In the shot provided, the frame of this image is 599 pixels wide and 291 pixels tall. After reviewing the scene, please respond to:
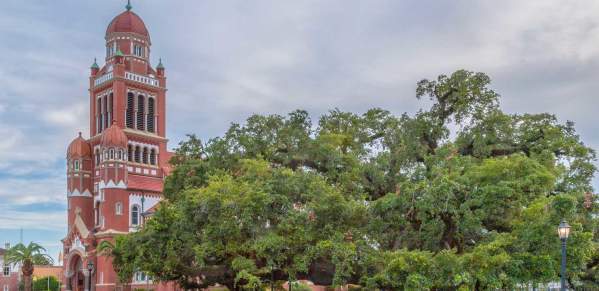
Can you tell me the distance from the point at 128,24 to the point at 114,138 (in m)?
12.3

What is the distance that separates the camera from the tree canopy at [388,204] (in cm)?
2173

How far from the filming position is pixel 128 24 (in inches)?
2498

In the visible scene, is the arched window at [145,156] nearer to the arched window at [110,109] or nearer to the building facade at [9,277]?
the arched window at [110,109]

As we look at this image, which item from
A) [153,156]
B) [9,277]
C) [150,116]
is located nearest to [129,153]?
[153,156]

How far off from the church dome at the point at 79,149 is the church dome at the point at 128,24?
10403mm

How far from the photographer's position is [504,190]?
880 inches

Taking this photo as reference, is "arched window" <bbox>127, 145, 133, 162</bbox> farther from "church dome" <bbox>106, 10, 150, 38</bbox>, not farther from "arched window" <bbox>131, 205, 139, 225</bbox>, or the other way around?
"church dome" <bbox>106, 10, 150, 38</bbox>

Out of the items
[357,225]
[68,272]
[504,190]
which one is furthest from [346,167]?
[68,272]

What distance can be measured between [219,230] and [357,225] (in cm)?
508

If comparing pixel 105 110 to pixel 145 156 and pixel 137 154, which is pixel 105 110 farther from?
pixel 145 156

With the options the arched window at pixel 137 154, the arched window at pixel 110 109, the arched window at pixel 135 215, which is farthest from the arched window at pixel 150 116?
the arched window at pixel 135 215

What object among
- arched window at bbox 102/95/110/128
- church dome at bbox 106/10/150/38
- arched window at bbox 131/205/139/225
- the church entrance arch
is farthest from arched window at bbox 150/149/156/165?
church dome at bbox 106/10/150/38

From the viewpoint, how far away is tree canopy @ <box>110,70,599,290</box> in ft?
71.3

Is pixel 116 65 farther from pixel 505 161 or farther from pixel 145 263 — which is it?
pixel 505 161
